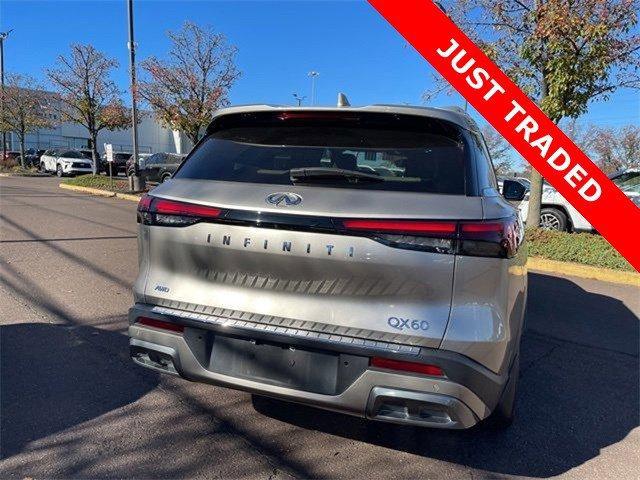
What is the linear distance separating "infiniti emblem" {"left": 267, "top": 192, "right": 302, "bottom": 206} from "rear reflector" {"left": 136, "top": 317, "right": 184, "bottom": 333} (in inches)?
30.6

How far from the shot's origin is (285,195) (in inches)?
92.2

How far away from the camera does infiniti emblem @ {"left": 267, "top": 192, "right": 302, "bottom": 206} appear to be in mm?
2294

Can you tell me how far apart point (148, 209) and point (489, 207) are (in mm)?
1707

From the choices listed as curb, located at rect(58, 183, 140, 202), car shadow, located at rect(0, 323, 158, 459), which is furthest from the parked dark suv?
car shadow, located at rect(0, 323, 158, 459)

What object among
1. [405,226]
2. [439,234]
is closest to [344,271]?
[405,226]

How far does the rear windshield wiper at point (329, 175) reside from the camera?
93.7 inches

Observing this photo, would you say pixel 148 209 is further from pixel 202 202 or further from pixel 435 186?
pixel 435 186

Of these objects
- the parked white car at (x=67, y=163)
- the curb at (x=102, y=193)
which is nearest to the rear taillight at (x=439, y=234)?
the curb at (x=102, y=193)

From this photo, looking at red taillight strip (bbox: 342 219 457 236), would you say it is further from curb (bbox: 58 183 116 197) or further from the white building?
the white building

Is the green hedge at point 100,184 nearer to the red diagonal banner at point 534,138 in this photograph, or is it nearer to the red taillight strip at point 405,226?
the red diagonal banner at point 534,138

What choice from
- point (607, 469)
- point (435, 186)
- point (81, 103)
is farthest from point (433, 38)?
point (81, 103)

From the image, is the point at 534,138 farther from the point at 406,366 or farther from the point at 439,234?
the point at 406,366

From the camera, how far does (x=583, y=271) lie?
7.39 meters

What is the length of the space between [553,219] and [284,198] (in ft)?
32.2
